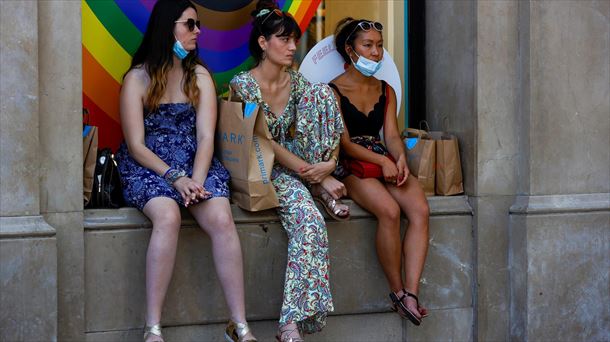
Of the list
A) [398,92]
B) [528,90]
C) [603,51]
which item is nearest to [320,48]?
[398,92]

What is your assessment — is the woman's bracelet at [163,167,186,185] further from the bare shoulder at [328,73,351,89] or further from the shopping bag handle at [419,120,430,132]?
the shopping bag handle at [419,120,430,132]

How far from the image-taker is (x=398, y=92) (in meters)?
6.86

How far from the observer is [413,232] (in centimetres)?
622

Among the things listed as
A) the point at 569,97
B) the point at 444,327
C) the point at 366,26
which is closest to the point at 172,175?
the point at 366,26

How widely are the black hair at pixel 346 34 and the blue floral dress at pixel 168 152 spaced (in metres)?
1.16

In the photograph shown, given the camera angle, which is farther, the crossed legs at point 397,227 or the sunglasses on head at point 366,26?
the sunglasses on head at point 366,26

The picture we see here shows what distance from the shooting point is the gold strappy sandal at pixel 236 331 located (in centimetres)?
554

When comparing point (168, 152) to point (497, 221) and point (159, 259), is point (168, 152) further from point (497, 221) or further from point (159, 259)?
point (497, 221)

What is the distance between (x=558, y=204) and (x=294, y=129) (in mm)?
1696

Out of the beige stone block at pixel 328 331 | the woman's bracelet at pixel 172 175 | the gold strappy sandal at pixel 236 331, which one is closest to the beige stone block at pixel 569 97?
the beige stone block at pixel 328 331

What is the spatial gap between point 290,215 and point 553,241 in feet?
5.65

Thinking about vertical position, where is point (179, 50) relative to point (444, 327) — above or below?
above

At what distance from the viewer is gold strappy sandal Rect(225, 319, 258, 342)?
554 centimetres

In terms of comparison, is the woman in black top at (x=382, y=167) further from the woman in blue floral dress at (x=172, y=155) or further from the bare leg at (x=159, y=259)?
the bare leg at (x=159, y=259)
